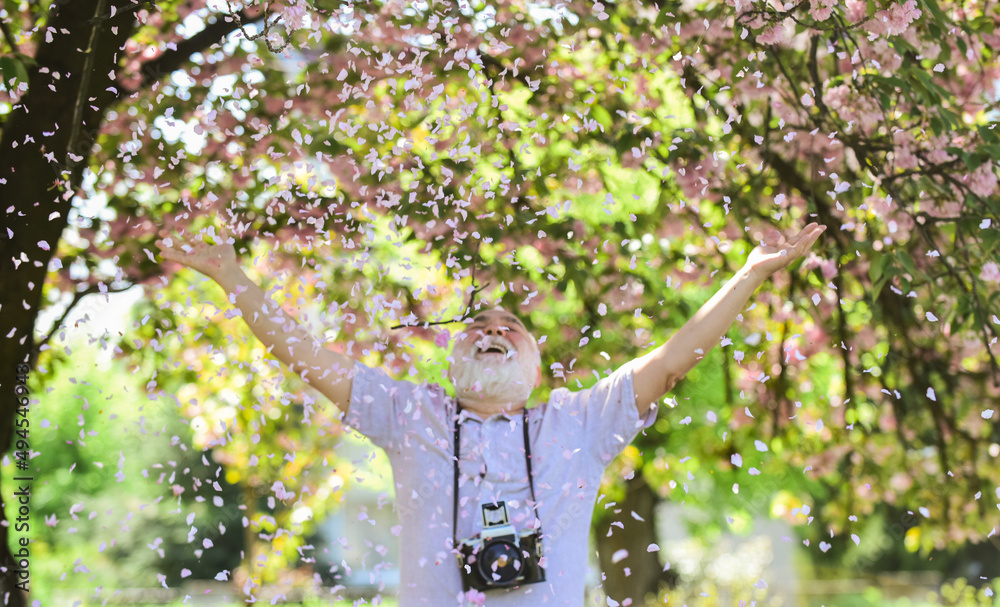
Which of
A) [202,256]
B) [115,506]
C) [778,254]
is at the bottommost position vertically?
[778,254]

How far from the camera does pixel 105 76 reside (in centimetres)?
343

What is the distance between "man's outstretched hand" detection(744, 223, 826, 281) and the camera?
108 inches

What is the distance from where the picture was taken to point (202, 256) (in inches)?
113

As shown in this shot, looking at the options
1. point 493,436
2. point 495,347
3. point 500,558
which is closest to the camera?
point 500,558

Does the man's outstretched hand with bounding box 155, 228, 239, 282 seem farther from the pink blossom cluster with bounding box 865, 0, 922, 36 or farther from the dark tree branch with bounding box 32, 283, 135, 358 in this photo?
the pink blossom cluster with bounding box 865, 0, 922, 36

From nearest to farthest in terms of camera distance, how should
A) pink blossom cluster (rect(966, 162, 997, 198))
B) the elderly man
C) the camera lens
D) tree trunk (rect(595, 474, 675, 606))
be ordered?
the camera lens → the elderly man → pink blossom cluster (rect(966, 162, 997, 198)) → tree trunk (rect(595, 474, 675, 606))

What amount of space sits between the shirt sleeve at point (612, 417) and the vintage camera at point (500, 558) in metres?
0.39

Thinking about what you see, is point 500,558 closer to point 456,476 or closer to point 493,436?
point 456,476

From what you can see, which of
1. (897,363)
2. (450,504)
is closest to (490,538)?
(450,504)

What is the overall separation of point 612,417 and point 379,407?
772mm

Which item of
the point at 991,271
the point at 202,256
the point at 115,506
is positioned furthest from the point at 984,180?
the point at 115,506

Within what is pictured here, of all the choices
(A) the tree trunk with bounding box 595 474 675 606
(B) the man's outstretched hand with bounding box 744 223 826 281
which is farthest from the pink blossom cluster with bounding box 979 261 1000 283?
(A) the tree trunk with bounding box 595 474 675 606

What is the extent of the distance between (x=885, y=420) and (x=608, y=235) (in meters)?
4.29

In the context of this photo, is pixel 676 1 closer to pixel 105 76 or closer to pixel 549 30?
pixel 549 30
